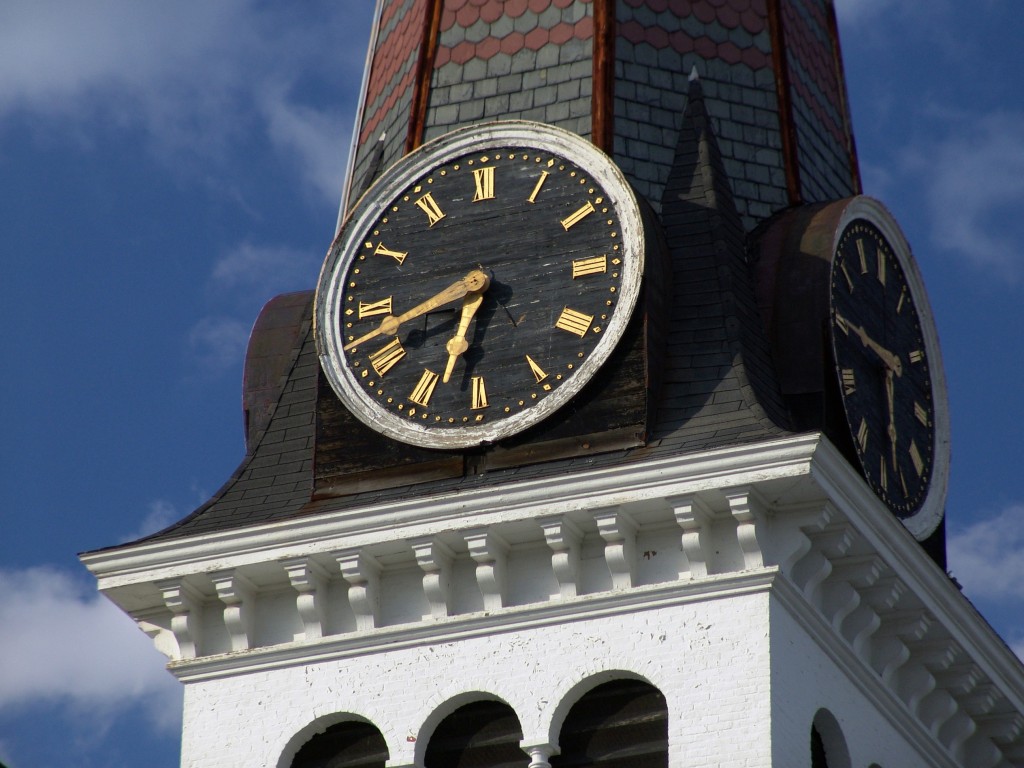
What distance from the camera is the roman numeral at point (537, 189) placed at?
101ft

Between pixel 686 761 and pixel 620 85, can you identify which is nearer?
pixel 686 761

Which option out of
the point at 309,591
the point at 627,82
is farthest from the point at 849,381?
the point at 309,591

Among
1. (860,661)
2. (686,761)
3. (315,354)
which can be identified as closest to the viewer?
(686,761)

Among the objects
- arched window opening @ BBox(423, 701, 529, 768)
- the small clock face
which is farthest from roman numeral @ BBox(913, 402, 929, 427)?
arched window opening @ BBox(423, 701, 529, 768)

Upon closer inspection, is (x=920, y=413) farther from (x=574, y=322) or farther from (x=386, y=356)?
(x=386, y=356)

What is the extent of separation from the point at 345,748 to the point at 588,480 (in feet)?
11.1

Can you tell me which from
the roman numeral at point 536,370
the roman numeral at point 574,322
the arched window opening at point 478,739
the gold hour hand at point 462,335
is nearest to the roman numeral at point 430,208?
the gold hour hand at point 462,335

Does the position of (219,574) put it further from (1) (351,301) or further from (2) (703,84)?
(2) (703,84)

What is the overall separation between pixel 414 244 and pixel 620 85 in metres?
3.05

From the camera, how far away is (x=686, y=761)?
27.6 metres

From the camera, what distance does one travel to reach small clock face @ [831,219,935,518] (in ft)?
101

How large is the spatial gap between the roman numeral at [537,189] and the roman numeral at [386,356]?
1.90 m

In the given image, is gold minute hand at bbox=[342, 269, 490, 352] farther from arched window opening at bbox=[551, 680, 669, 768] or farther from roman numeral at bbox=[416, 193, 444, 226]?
arched window opening at bbox=[551, 680, 669, 768]

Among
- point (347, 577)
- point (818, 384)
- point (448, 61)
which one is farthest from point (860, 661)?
point (448, 61)
